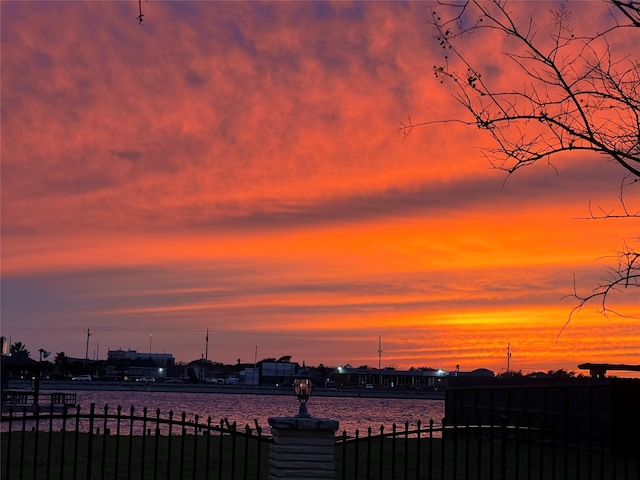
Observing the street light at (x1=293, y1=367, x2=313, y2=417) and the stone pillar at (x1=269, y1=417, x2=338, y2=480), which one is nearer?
the stone pillar at (x1=269, y1=417, x2=338, y2=480)

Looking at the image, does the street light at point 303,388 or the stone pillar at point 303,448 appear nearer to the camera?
the stone pillar at point 303,448

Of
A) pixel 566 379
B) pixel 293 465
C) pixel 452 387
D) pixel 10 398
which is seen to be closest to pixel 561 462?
pixel 566 379

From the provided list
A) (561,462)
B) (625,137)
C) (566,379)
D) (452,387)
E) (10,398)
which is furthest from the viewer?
(10,398)

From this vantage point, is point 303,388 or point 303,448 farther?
point 303,388

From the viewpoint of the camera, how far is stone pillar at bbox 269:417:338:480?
481 inches

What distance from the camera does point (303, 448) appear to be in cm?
1227

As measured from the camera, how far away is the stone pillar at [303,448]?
481 inches

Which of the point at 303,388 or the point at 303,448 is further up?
the point at 303,388

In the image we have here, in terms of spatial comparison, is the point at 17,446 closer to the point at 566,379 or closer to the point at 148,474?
the point at 148,474

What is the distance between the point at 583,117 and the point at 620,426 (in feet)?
65.0

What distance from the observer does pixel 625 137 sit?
12.0 meters

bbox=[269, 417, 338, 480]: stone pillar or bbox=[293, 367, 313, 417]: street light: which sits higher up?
bbox=[293, 367, 313, 417]: street light

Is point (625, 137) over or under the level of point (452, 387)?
over

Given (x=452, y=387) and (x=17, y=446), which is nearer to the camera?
(x=17, y=446)
